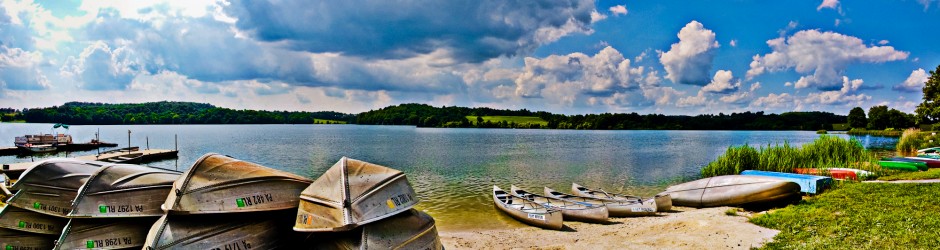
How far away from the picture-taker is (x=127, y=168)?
21.3 feet

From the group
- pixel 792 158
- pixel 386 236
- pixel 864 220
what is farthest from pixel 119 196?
pixel 792 158

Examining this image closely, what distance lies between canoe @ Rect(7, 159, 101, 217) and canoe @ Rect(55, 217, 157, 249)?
96 centimetres

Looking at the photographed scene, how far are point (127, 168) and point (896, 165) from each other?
32.6 metres

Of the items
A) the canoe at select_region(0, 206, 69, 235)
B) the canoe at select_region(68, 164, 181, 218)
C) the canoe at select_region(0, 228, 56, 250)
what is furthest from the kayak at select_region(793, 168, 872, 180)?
the canoe at select_region(0, 228, 56, 250)

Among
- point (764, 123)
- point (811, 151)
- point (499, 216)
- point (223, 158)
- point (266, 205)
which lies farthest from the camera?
point (764, 123)

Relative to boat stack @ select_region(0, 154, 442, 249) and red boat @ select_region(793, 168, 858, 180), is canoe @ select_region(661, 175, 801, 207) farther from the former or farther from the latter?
boat stack @ select_region(0, 154, 442, 249)

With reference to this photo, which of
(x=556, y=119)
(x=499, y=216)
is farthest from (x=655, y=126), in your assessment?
(x=499, y=216)

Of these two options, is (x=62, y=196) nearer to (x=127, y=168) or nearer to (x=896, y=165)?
(x=127, y=168)

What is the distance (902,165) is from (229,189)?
104 ft

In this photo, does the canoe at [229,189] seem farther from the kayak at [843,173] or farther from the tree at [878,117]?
the tree at [878,117]

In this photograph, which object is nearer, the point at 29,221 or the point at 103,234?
the point at 103,234

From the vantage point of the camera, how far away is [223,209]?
544 cm

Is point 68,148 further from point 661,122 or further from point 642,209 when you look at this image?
point 661,122

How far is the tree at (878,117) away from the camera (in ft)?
351
